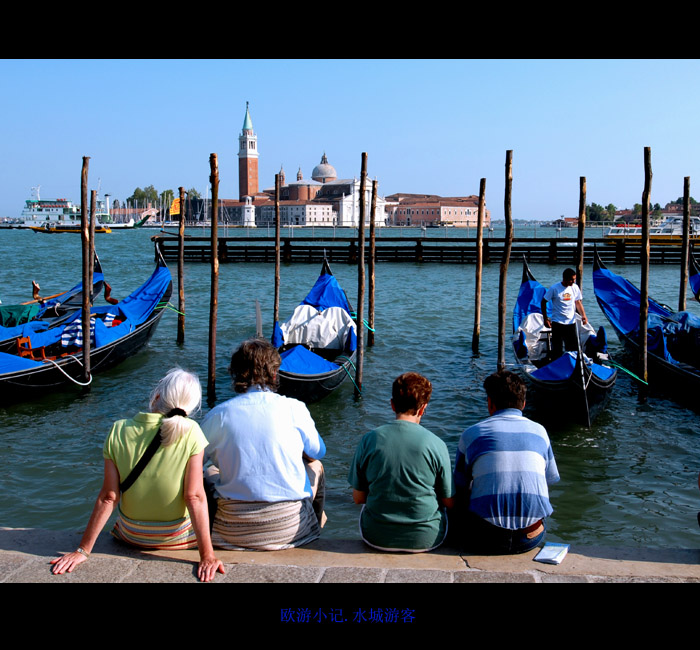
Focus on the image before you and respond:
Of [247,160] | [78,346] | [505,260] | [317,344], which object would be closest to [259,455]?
[317,344]

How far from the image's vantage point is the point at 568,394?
6645 millimetres

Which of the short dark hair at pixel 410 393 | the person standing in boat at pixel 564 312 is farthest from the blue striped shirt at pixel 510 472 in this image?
the person standing in boat at pixel 564 312

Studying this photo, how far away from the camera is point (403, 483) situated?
8.67ft

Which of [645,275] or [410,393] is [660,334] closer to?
[645,275]

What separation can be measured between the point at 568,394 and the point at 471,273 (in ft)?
62.3

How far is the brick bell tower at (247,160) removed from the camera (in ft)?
346

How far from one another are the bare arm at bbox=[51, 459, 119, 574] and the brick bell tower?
107m

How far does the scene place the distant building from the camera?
108019 millimetres

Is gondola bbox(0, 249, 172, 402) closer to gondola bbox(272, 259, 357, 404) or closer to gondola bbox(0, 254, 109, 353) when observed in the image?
gondola bbox(0, 254, 109, 353)

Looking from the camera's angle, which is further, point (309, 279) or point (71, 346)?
point (309, 279)

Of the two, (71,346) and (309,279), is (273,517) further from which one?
(309,279)

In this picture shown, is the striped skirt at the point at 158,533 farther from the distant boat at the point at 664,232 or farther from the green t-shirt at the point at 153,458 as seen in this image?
the distant boat at the point at 664,232
